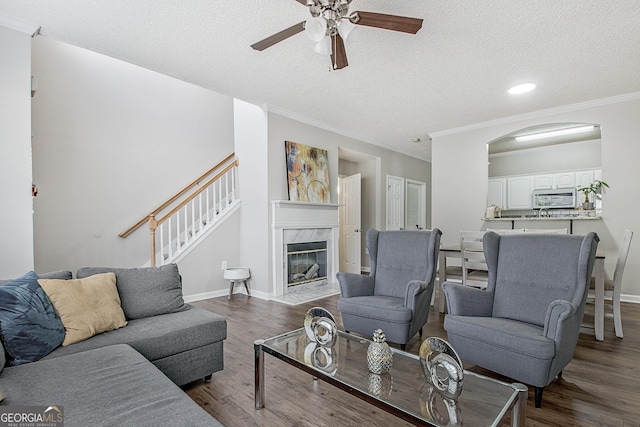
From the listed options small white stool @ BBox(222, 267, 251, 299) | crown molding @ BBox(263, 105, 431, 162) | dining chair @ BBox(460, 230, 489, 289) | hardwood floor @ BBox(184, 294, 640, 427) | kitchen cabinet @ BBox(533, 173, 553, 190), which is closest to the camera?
hardwood floor @ BBox(184, 294, 640, 427)

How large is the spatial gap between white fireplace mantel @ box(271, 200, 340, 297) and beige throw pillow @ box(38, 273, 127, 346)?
8.62 feet

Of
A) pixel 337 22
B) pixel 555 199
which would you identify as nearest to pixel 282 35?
pixel 337 22

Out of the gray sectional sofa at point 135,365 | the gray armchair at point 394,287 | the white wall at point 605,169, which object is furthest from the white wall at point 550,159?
the gray sectional sofa at point 135,365

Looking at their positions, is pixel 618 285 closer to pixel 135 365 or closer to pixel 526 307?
pixel 526 307

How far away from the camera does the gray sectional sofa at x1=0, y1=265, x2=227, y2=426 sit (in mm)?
1134

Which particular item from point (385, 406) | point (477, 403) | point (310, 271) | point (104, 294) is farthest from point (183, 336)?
point (310, 271)

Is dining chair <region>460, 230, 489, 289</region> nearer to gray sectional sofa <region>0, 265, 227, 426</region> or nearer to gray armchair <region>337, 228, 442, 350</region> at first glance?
gray armchair <region>337, 228, 442, 350</region>

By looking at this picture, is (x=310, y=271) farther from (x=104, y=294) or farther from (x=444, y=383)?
(x=444, y=383)

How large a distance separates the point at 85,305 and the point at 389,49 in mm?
3142

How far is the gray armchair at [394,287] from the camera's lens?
2566 millimetres

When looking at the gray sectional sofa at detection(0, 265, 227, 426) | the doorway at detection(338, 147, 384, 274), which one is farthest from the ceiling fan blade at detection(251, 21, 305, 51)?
the doorway at detection(338, 147, 384, 274)

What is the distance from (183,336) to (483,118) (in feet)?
16.7

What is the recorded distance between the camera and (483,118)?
4.98 metres

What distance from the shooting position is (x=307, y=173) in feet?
16.6
